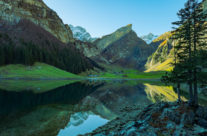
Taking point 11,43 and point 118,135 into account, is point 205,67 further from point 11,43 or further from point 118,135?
point 11,43

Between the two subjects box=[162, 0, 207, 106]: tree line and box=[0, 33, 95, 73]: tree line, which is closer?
box=[162, 0, 207, 106]: tree line

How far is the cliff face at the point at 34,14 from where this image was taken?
12724cm

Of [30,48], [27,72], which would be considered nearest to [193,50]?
[27,72]

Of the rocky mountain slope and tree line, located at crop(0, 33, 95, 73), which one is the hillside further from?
the rocky mountain slope

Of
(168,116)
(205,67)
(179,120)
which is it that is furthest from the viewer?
(205,67)

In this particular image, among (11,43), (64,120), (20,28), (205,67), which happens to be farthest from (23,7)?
(205,67)

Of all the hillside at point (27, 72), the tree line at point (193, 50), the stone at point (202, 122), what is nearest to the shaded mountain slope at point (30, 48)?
the hillside at point (27, 72)

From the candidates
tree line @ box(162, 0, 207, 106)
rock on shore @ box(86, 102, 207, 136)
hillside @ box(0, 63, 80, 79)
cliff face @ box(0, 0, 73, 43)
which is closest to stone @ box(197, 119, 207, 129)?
rock on shore @ box(86, 102, 207, 136)

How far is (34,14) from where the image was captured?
155125 mm

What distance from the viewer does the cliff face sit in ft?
417

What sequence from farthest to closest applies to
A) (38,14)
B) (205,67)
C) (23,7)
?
(38,14) → (23,7) → (205,67)

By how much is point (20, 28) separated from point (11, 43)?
32123mm

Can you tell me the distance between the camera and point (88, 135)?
551 inches

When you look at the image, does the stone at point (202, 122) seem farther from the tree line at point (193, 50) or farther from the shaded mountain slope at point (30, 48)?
the shaded mountain slope at point (30, 48)
